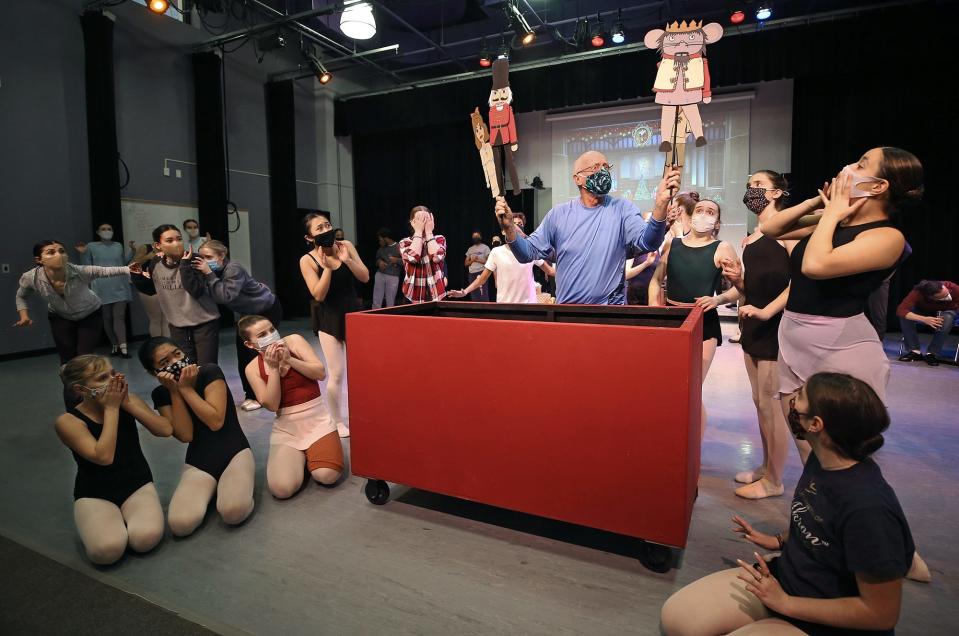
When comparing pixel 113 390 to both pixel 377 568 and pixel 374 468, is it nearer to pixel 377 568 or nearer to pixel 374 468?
pixel 374 468

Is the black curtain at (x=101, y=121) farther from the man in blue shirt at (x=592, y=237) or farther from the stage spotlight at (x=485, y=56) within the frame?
the man in blue shirt at (x=592, y=237)

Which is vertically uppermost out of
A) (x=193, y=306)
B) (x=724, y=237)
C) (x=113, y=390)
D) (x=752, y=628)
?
(x=724, y=237)

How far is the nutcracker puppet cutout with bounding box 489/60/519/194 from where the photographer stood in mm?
2643

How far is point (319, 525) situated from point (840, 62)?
7512 millimetres

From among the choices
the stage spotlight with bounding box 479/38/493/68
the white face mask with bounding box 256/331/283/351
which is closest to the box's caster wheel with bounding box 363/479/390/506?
the white face mask with bounding box 256/331/283/351

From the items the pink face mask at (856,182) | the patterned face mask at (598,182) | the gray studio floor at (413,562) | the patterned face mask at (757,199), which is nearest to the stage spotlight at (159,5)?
the gray studio floor at (413,562)

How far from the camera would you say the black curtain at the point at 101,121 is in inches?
242

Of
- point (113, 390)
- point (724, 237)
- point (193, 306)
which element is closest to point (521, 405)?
point (113, 390)

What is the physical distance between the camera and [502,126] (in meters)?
2.65

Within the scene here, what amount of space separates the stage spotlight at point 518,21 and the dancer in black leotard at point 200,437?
5.54 metres

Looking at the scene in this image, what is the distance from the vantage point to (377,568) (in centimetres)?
181

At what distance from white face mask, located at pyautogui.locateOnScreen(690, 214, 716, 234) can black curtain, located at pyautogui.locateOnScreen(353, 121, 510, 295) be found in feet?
22.2

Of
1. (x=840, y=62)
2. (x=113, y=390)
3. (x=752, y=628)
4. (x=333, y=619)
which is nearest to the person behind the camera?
(x=752, y=628)

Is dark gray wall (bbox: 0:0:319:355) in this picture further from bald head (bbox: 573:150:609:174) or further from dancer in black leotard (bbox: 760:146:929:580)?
dancer in black leotard (bbox: 760:146:929:580)
